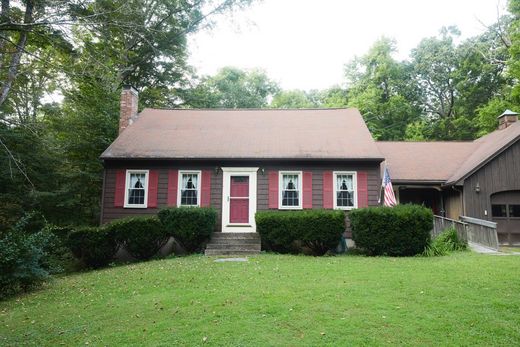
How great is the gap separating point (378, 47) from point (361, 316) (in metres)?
31.6

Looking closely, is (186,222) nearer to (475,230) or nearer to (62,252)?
(62,252)

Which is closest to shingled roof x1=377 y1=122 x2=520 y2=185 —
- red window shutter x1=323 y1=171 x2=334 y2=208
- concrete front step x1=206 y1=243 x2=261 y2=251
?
red window shutter x1=323 y1=171 x2=334 y2=208

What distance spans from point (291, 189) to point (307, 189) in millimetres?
615

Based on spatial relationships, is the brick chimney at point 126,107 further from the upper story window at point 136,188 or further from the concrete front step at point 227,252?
the concrete front step at point 227,252

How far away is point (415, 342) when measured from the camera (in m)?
4.20

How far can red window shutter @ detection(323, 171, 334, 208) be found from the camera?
13.5 m

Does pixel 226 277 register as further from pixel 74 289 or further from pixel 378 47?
pixel 378 47

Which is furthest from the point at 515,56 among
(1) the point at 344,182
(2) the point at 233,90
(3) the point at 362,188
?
(2) the point at 233,90

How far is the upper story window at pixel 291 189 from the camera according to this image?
537 inches

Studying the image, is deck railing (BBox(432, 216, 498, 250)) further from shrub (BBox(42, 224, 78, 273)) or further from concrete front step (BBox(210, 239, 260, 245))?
shrub (BBox(42, 224, 78, 273))

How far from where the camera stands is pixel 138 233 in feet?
36.0

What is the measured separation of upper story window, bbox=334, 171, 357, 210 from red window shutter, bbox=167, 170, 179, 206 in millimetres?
6114

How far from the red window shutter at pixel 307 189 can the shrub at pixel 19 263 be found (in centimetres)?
863

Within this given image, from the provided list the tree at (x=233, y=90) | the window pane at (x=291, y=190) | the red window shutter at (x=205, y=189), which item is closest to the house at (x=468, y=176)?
the window pane at (x=291, y=190)
